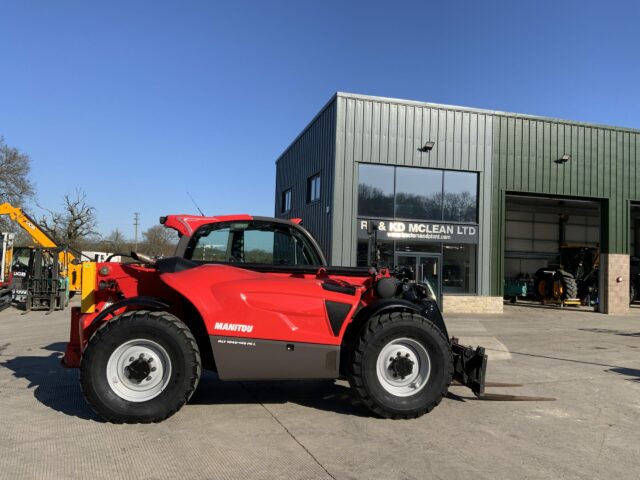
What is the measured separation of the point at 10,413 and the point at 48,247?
1421 cm

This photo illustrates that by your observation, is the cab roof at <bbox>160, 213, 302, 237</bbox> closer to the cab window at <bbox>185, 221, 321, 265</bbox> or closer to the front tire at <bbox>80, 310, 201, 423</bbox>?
the cab window at <bbox>185, 221, 321, 265</bbox>

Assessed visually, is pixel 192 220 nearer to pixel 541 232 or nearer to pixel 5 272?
pixel 5 272

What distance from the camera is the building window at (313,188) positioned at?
19.3 meters

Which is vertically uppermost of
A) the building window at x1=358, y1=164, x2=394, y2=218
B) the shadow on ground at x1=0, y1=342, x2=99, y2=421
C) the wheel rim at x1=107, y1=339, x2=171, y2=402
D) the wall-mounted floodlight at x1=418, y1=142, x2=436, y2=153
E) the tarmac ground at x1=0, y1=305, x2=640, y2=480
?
the wall-mounted floodlight at x1=418, y1=142, x2=436, y2=153

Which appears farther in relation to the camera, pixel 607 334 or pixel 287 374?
pixel 607 334

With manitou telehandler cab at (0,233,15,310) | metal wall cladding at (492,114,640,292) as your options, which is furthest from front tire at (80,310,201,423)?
metal wall cladding at (492,114,640,292)

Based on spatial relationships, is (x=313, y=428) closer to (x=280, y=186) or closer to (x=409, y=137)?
(x=409, y=137)

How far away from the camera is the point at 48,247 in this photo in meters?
17.6

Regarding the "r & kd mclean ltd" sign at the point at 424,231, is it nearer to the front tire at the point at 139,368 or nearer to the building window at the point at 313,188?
the building window at the point at 313,188

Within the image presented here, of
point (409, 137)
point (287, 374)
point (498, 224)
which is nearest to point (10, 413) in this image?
point (287, 374)

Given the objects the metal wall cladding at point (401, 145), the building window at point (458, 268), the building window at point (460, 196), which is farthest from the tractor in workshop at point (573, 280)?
the building window at point (460, 196)

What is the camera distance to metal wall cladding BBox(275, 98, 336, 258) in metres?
17.6

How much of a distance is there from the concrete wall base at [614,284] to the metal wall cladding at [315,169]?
1167 cm

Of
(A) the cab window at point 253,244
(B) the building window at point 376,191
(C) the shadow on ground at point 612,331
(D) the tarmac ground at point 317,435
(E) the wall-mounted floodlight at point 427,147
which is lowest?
(C) the shadow on ground at point 612,331
